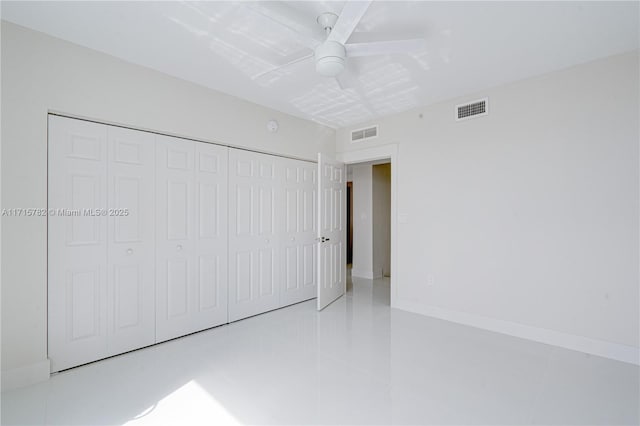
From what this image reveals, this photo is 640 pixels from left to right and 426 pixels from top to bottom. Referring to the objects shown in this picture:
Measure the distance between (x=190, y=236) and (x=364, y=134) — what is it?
2836mm

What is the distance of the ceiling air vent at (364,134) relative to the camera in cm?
448

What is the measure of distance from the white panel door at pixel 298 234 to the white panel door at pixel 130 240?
170 centimetres

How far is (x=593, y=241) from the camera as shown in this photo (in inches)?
111

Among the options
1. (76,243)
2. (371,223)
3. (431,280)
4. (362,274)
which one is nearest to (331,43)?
(76,243)

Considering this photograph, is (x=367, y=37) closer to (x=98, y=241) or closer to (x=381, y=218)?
(x=98, y=241)

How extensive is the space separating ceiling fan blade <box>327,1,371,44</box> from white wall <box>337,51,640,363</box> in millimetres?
2238

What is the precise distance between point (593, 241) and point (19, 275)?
15.8 ft

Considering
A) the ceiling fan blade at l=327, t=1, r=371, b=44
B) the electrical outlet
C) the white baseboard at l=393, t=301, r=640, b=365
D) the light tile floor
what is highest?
the ceiling fan blade at l=327, t=1, r=371, b=44

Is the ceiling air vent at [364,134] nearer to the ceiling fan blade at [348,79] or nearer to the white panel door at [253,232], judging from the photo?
the ceiling fan blade at [348,79]

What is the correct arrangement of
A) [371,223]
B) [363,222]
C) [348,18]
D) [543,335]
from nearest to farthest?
[348,18], [543,335], [371,223], [363,222]

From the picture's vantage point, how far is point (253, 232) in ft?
12.7

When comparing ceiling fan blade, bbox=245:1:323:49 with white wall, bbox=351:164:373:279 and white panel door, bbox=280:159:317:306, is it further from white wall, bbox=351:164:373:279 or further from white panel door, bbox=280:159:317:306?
white wall, bbox=351:164:373:279

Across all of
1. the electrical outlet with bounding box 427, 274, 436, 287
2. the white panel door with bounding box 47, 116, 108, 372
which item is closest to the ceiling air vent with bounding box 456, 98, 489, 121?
the electrical outlet with bounding box 427, 274, 436, 287

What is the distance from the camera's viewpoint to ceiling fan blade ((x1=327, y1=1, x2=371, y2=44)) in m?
1.71
